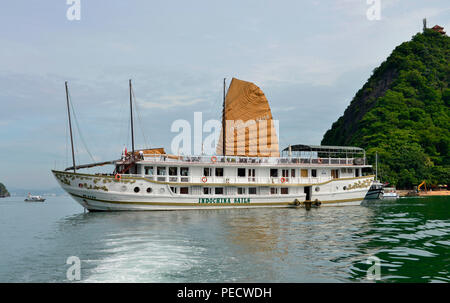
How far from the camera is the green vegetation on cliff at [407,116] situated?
66.4m

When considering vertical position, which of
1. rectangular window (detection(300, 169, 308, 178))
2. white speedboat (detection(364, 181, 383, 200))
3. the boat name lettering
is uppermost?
rectangular window (detection(300, 169, 308, 178))

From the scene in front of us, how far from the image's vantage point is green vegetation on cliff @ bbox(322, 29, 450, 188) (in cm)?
6638

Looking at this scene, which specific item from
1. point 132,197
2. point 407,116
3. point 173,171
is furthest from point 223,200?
point 407,116

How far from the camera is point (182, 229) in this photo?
1602 cm

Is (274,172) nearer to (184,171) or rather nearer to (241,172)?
(241,172)

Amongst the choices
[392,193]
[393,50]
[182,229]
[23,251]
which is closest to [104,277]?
[23,251]

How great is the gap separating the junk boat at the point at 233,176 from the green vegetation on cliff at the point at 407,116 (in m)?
41.8

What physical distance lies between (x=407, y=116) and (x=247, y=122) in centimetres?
6442

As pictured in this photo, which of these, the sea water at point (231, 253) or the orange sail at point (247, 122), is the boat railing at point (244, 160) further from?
the sea water at point (231, 253)

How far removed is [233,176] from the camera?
27.5 metres

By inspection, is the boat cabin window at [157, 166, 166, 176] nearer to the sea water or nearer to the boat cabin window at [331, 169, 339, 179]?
the sea water

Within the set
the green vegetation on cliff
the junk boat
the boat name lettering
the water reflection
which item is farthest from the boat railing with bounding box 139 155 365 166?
the green vegetation on cliff

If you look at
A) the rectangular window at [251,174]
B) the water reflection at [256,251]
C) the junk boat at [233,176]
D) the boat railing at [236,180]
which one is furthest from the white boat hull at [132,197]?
the water reflection at [256,251]
